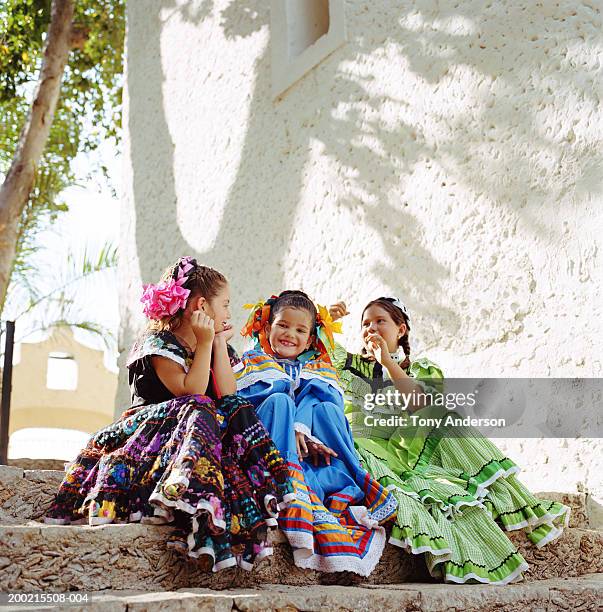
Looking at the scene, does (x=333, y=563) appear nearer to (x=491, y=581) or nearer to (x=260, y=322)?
(x=491, y=581)

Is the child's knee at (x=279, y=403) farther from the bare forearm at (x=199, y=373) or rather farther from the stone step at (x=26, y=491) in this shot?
the stone step at (x=26, y=491)

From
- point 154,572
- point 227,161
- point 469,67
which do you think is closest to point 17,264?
point 227,161

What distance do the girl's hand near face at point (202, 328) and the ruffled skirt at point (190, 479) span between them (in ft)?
0.65

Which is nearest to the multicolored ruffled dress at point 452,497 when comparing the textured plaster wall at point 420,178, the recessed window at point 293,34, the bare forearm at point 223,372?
the textured plaster wall at point 420,178

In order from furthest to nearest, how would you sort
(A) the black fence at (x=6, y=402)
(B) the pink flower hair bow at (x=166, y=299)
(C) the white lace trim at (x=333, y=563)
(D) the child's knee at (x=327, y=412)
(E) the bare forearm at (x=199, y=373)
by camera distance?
(A) the black fence at (x=6, y=402) < (D) the child's knee at (x=327, y=412) < (B) the pink flower hair bow at (x=166, y=299) < (E) the bare forearm at (x=199, y=373) < (C) the white lace trim at (x=333, y=563)

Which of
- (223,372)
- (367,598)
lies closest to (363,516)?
(367,598)

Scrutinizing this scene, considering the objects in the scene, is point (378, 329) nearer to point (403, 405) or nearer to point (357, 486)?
point (403, 405)

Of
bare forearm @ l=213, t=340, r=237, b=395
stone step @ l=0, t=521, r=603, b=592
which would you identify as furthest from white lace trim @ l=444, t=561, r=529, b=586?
bare forearm @ l=213, t=340, r=237, b=395

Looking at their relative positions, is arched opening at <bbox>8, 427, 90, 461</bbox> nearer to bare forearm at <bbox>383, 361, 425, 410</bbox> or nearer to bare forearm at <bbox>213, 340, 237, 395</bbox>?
bare forearm at <bbox>383, 361, 425, 410</bbox>

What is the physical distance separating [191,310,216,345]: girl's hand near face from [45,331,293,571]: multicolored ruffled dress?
0.39 ft

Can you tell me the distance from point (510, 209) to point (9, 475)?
2491 mm

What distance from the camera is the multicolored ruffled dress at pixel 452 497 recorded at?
2896mm

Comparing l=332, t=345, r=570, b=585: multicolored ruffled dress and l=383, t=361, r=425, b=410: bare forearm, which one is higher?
l=383, t=361, r=425, b=410: bare forearm

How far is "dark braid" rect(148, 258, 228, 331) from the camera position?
9.89 feet
